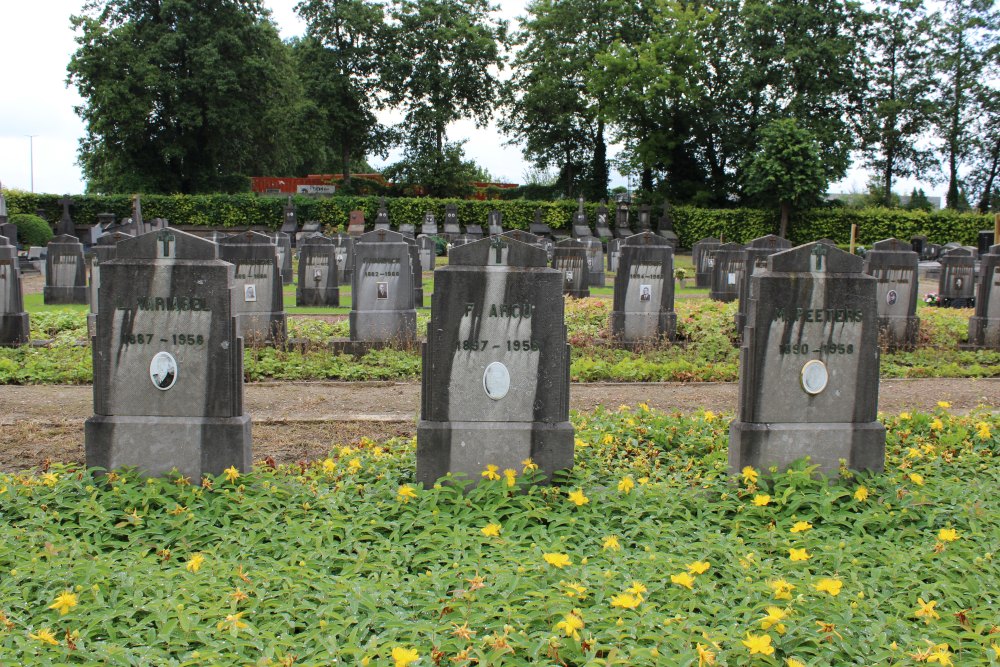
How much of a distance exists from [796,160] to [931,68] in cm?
1083

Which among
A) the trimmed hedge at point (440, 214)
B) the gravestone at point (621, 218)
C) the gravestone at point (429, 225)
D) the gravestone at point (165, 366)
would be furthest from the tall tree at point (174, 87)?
→ the gravestone at point (165, 366)

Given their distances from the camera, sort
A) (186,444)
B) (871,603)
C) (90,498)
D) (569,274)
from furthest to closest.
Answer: (569,274), (186,444), (90,498), (871,603)

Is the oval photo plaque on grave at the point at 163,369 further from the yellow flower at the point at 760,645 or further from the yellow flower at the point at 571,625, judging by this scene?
the yellow flower at the point at 760,645

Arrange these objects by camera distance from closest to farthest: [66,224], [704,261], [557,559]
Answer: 1. [557,559]
2. [704,261]
3. [66,224]

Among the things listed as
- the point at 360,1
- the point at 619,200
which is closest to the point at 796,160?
the point at 619,200

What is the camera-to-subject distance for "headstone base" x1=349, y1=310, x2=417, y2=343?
11977mm

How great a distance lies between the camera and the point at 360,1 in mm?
46906

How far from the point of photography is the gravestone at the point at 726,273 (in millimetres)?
18641

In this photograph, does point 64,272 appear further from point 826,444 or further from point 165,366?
point 826,444

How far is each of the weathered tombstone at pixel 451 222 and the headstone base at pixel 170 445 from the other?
31166 millimetres

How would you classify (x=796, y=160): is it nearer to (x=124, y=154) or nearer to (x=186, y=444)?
(x=124, y=154)

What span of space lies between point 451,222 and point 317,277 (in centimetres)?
2146

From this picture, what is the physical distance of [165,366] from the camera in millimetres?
5633

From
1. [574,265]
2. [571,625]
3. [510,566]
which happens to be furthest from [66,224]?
[571,625]
